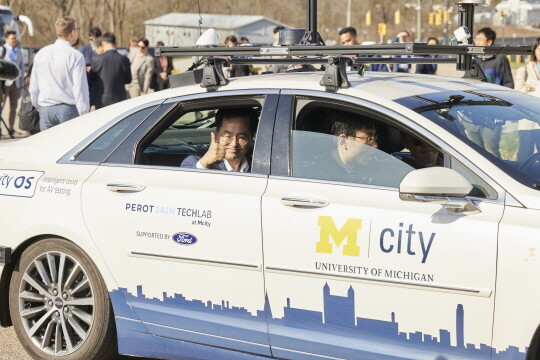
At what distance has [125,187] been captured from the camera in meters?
4.99

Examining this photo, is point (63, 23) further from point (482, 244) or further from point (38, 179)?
point (482, 244)

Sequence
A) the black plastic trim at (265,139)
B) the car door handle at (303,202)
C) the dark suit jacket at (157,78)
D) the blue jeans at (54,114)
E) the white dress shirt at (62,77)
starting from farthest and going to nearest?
the dark suit jacket at (157,78), the blue jeans at (54,114), the white dress shirt at (62,77), the black plastic trim at (265,139), the car door handle at (303,202)

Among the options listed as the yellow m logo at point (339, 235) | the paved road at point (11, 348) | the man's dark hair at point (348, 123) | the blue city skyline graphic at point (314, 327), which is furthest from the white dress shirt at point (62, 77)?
the yellow m logo at point (339, 235)

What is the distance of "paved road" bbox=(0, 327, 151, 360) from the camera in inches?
220

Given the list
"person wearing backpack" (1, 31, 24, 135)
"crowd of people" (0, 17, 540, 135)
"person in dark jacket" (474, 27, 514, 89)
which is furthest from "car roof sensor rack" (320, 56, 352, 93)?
"person wearing backpack" (1, 31, 24, 135)

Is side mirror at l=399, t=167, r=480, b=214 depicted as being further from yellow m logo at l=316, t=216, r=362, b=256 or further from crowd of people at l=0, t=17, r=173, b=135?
crowd of people at l=0, t=17, r=173, b=135

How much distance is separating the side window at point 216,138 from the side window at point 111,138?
0.33 ft

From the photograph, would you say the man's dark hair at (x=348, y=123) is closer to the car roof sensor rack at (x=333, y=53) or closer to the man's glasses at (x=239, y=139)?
the car roof sensor rack at (x=333, y=53)

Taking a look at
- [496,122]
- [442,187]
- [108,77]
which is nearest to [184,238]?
[442,187]

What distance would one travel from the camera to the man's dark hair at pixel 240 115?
504cm

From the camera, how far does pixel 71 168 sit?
5.25 m

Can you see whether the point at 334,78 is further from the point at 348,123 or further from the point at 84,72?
the point at 84,72

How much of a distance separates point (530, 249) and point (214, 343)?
162 centimetres

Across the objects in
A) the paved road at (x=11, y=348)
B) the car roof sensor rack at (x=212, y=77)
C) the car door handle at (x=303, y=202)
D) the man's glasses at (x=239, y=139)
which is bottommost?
the paved road at (x=11, y=348)
